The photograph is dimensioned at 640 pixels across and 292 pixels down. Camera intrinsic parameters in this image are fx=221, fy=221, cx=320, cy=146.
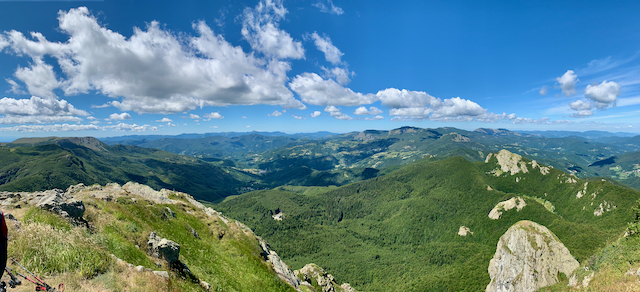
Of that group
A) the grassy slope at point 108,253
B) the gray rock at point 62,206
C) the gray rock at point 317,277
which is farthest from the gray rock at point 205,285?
the gray rock at point 317,277

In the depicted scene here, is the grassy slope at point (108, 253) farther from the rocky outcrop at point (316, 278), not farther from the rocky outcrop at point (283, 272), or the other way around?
the rocky outcrop at point (316, 278)

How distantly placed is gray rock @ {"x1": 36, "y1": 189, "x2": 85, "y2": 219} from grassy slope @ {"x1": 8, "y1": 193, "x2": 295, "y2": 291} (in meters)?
0.60

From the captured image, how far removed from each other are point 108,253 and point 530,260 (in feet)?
555

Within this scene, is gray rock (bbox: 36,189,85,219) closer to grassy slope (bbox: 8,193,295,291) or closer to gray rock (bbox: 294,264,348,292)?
grassy slope (bbox: 8,193,295,291)

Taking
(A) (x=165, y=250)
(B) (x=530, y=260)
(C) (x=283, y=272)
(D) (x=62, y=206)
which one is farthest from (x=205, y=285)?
(B) (x=530, y=260)

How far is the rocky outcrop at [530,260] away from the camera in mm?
111000

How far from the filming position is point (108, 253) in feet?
54.5

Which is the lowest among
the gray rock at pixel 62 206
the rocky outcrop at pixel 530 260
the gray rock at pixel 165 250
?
the rocky outcrop at pixel 530 260

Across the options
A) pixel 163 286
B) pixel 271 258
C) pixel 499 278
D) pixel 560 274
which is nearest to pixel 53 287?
pixel 163 286

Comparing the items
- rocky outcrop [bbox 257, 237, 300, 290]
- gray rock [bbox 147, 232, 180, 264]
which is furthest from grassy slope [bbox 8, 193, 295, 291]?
rocky outcrop [bbox 257, 237, 300, 290]

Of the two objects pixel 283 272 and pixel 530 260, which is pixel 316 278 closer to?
pixel 283 272

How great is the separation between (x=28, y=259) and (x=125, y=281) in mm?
5119

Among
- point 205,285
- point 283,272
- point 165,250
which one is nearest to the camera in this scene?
point 165,250

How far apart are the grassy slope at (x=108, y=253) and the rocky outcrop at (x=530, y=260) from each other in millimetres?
147340
